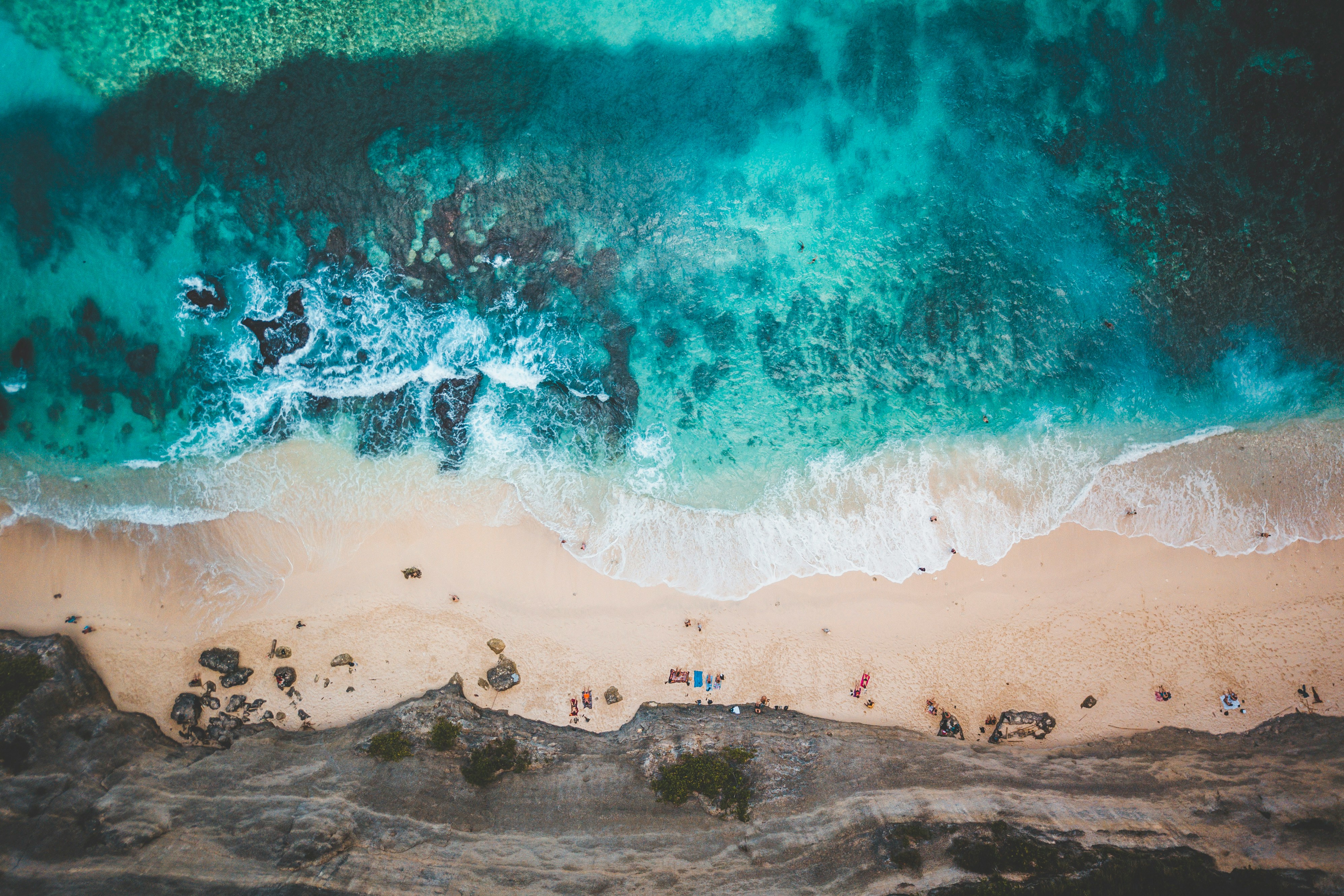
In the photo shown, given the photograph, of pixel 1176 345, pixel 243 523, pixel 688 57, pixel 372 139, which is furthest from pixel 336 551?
pixel 1176 345

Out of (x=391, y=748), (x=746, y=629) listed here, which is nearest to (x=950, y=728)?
(x=746, y=629)

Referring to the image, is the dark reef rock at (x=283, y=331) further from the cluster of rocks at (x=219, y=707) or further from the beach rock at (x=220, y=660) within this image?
the cluster of rocks at (x=219, y=707)

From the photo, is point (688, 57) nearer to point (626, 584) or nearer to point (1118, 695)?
point (626, 584)

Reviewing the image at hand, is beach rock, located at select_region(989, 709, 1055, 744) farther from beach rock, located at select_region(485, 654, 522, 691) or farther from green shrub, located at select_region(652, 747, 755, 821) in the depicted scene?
beach rock, located at select_region(485, 654, 522, 691)

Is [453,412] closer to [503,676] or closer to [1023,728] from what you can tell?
[503,676]

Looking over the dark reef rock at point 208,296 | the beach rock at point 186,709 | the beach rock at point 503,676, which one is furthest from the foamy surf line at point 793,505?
the dark reef rock at point 208,296

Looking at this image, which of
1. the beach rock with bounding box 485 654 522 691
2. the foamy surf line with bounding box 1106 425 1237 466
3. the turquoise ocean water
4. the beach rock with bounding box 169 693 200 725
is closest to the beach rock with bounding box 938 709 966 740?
the turquoise ocean water
